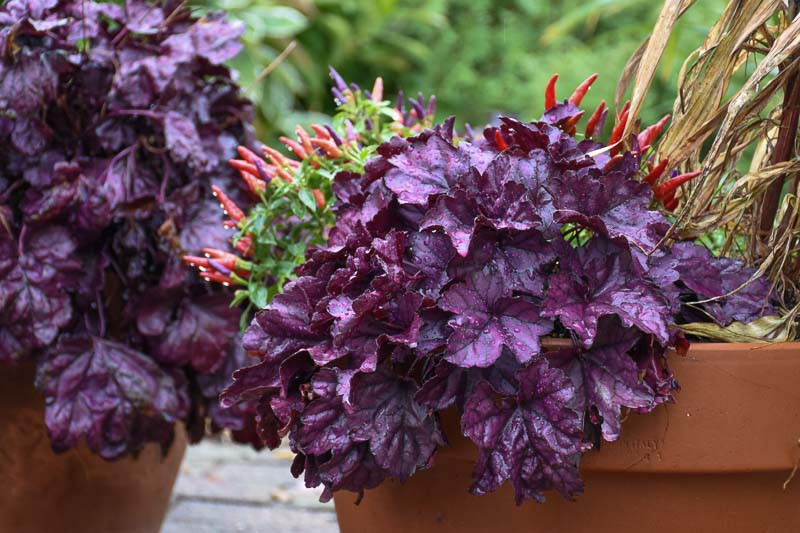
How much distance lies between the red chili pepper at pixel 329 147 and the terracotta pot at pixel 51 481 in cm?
77

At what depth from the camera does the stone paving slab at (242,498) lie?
230 centimetres

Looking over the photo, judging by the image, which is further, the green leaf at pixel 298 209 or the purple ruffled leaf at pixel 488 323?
the green leaf at pixel 298 209

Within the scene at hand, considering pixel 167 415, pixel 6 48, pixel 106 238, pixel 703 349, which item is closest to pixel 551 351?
pixel 703 349

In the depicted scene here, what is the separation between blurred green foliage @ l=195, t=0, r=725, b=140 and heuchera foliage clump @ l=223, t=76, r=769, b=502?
3.11 metres

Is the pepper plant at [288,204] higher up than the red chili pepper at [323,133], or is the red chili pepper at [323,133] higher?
the red chili pepper at [323,133]

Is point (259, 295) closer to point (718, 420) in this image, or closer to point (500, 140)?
point (500, 140)

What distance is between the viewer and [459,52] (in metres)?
5.43

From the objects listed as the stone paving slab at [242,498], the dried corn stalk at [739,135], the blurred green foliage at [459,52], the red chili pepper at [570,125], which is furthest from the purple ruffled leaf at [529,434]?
the blurred green foliage at [459,52]

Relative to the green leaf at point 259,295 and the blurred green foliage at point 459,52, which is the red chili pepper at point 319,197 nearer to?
the green leaf at point 259,295

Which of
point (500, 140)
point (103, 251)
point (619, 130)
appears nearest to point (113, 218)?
point (103, 251)

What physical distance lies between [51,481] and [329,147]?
892 mm

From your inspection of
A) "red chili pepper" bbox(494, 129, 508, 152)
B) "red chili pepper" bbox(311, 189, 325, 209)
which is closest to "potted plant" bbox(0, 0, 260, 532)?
"red chili pepper" bbox(311, 189, 325, 209)

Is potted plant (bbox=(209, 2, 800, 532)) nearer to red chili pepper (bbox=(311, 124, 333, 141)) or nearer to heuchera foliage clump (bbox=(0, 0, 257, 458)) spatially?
red chili pepper (bbox=(311, 124, 333, 141))

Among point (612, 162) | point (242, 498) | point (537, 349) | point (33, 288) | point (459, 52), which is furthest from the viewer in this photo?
point (459, 52)
